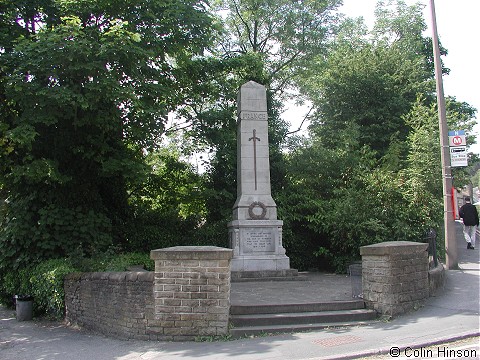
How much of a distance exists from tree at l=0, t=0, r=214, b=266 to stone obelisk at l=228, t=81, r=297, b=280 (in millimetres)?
2535

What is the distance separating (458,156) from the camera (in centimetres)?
1080

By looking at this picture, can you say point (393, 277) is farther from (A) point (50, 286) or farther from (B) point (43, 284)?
(B) point (43, 284)

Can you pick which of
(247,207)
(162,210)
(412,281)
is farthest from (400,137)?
(412,281)

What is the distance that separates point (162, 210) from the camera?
16391mm

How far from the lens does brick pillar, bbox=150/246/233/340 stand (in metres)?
6.81

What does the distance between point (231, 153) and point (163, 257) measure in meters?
9.56

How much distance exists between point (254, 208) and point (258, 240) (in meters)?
1.00

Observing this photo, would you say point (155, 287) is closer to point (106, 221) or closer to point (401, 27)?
point (106, 221)

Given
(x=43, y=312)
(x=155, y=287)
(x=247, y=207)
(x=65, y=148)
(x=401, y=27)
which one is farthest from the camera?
(x=401, y=27)

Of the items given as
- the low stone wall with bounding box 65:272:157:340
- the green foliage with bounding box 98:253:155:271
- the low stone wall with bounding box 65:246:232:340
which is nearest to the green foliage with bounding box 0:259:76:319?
the low stone wall with bounding box 65:272:157:340

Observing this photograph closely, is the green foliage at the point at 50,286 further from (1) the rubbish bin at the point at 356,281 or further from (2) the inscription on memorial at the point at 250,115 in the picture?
(2) the inscription on memorial at the point at 250,115

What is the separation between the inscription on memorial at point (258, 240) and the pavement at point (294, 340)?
3.56 metres

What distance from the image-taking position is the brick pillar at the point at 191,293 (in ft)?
22.3

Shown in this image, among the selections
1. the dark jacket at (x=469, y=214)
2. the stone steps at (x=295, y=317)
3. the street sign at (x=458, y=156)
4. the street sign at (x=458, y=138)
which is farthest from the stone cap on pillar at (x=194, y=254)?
the dark jacket at (x=469, y=214)
